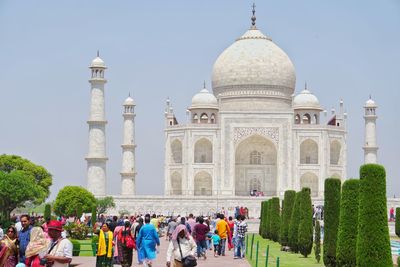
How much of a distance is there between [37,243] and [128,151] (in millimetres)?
33003

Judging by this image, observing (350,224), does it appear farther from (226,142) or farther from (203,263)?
(226,142)

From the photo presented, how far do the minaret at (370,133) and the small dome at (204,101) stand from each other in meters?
7.30

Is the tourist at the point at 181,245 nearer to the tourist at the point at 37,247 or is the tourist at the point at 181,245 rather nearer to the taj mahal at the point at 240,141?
the tourist at the point at 37,247

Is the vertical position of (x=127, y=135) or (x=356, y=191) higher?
(x=127, y=135)

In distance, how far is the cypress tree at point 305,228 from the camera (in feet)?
Answer: 55.1

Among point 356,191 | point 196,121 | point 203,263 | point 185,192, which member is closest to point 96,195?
point 185,192

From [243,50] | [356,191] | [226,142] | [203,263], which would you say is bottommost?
[203,263]

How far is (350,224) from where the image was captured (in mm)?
12492

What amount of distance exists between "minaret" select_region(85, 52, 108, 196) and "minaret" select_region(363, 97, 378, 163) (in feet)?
41.3

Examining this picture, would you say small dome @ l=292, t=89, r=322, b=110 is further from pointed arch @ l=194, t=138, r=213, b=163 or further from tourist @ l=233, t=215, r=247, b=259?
tourist @ l=233, t=215, r=247, b=259

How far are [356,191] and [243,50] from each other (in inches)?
1241

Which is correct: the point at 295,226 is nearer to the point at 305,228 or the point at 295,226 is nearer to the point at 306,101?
the point at 305,228

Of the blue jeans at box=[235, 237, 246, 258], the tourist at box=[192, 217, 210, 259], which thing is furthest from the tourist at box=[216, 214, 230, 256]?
the tourist at box=[192, 217, 210, 259]

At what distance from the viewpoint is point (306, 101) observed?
142ft
